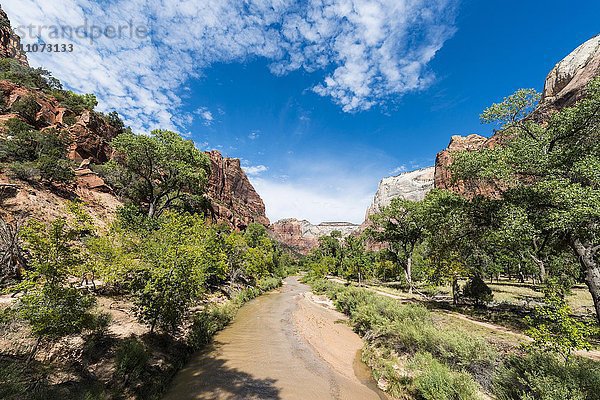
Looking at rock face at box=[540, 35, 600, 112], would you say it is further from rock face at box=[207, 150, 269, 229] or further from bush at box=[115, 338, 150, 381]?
rock face at box=[207, 150, 269, 229]


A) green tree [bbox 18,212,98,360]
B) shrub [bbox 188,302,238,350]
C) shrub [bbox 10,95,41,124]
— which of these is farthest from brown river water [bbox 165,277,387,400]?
shrub [bbox 10,95,41,124]

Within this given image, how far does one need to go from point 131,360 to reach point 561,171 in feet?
62.3

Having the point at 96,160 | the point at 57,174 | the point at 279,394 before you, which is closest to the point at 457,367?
the point at 279,394

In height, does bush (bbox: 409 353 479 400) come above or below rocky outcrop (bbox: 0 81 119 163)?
below

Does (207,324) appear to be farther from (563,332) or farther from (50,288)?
(563,332)

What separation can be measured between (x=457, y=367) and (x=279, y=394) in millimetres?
6397

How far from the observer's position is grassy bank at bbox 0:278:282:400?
587cm

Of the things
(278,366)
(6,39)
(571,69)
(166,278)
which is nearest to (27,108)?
(6,39)

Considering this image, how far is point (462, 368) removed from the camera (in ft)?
27.2

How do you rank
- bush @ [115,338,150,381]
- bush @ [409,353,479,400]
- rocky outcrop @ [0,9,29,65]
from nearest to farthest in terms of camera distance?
bush @ [409,353,479,400] < bush @ [115,338,150,381] < rocky outcrop @ [0,9,29,65]

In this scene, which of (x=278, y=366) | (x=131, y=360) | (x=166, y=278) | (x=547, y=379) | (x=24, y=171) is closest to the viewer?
(x=547, y=379)

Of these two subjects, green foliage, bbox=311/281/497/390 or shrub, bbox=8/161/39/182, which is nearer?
green foliage, bbox=311/281/497/390

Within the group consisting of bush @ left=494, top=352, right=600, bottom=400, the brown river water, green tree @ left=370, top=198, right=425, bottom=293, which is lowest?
the brown river water

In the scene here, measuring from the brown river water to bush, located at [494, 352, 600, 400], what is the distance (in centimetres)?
429
